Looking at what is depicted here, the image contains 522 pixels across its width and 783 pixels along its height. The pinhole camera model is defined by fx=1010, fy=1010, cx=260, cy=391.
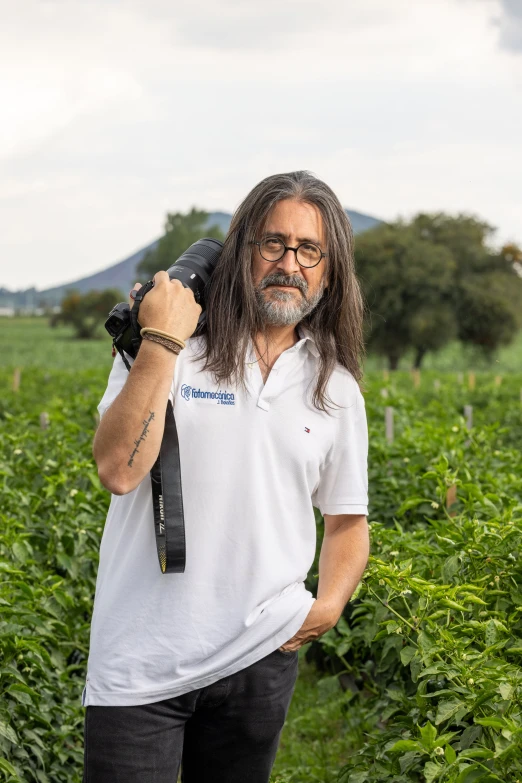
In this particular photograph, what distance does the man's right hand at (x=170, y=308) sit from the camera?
2.07m

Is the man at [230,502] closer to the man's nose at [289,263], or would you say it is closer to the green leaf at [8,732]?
the man's nose at [289,263]


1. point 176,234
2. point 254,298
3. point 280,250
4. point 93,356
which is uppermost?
point 176,234

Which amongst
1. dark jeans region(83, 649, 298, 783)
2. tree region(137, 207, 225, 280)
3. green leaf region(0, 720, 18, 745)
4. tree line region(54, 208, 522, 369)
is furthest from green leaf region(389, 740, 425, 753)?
tree region(137, 207, 225, 280)

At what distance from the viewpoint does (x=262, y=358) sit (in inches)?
94.8

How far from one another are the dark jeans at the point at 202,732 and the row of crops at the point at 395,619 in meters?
0.31

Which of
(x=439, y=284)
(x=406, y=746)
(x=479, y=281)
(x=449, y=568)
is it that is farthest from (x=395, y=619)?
(x=479, y=281)

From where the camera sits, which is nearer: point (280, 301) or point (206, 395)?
point (206, 395)

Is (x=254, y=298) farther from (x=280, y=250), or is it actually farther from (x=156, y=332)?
(x=156, y=332)

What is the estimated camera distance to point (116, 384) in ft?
7.08

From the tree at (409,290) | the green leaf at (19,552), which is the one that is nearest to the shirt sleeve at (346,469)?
the green leaf at (19,552)

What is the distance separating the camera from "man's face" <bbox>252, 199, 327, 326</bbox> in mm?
2367

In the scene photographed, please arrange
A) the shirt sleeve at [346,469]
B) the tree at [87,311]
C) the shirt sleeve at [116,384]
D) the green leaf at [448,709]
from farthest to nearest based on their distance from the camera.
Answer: the tree at [87,311]
the shirt sleeve at [346,469]
the green leaf at [448,709]
the shirt sleeve at [116,384]

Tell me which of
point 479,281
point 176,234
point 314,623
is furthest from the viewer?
point 176,234

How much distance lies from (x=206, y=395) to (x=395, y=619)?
112 centimetres
